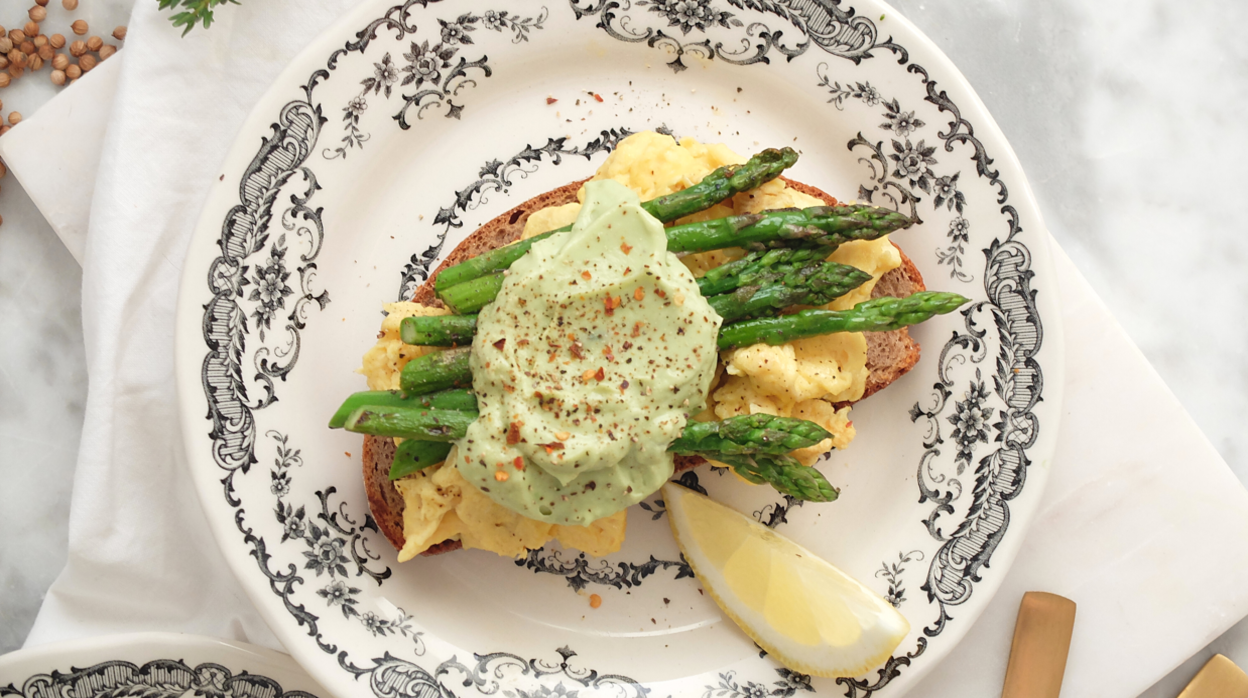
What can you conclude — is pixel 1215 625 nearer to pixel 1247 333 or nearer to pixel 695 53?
pixel 1247 333

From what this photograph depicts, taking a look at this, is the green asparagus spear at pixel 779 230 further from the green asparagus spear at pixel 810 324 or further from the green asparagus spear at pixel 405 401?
Result: the green asparagus spear at pixel 405 401

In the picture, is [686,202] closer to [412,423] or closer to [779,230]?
[779,230]

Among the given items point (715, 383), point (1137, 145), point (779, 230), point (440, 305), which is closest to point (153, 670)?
point (440, 305)

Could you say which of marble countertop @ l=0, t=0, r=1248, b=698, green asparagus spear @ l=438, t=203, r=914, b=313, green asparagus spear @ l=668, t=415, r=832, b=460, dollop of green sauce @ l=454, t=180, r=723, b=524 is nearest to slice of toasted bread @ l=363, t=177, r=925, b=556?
green asparagus spear @ l=438, t=203, r=914, b=313

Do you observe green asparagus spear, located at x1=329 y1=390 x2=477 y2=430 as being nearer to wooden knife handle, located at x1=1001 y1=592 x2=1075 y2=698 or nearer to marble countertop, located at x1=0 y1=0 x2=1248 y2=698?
marble countertop, located at x1=0 y1=0 x2=1248 y2=698

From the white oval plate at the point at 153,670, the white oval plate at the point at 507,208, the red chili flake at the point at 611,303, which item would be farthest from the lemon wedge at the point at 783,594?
the white oval plate at the point at 153,670
